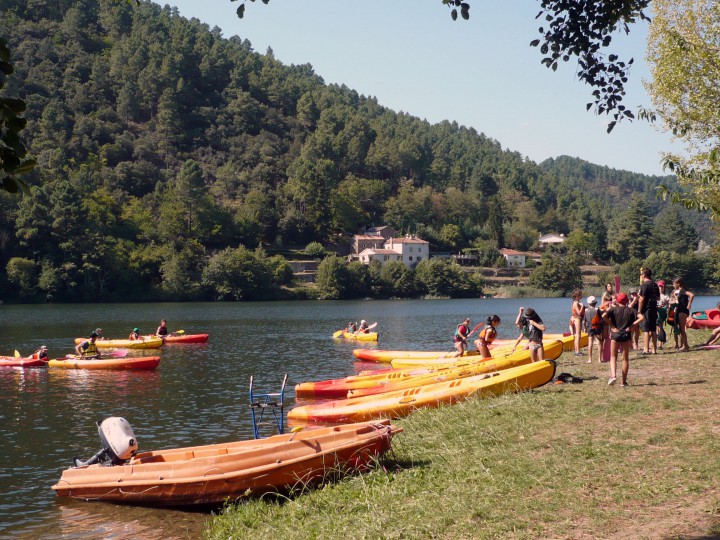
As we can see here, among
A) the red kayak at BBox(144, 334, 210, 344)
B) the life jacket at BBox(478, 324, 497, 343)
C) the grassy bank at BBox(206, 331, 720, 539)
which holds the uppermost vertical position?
the life jacket at BBox(478, 324, 497, 343)

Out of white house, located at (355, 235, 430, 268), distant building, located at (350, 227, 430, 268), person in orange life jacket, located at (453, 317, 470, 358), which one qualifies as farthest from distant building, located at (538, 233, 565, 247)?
person in orange life jacket, located at (453, 317, 470, 358)

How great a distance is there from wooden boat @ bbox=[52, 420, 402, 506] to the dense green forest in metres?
93.0

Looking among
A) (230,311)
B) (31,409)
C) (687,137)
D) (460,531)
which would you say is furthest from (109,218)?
(460,531)

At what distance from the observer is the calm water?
13.3m

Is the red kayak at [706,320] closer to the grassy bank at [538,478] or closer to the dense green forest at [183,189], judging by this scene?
the grassy bank at [538,478]

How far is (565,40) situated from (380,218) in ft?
536

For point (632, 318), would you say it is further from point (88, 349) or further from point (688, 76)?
point (88, 349)

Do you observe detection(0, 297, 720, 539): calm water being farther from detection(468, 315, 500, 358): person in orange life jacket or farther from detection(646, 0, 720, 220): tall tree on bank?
detection(646, 0, 720, 220): tall tree on bank

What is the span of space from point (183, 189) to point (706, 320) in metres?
110

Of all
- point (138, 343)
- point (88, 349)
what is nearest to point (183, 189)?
point (138, 343)

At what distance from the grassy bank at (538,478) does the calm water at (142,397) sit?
334cm

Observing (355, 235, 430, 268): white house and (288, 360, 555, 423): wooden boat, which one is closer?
(288, 360, 555, 423): wooden boat

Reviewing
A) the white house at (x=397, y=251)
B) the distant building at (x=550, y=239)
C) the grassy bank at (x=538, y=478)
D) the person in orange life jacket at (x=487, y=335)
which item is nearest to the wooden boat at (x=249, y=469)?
the grassy bank at (x=538, y=478)

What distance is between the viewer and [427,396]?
58.1 feet
